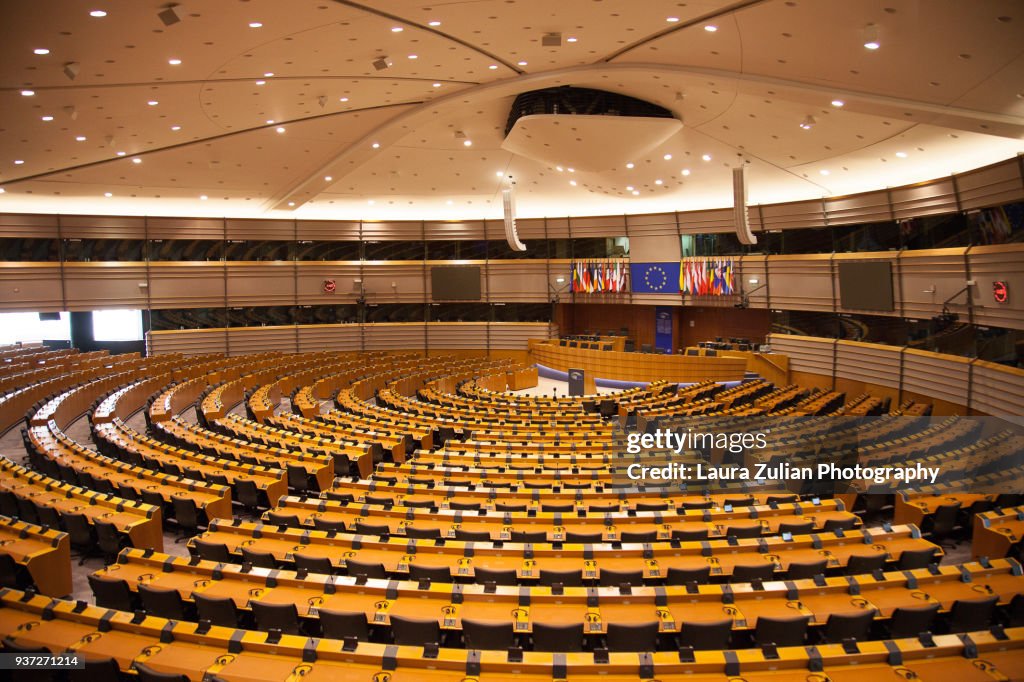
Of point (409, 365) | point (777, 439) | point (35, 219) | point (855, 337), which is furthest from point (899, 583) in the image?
point (35, 219)

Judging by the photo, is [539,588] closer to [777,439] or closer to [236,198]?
[777,439]

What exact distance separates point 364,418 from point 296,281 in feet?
51.8

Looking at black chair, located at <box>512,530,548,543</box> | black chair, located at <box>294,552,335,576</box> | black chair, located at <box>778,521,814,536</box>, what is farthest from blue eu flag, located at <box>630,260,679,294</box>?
black chair, located at <box>294,552,335,576</box>

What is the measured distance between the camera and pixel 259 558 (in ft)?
24.3

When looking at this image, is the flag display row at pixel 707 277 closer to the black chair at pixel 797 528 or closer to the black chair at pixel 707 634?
the black chair at pixel 797 528

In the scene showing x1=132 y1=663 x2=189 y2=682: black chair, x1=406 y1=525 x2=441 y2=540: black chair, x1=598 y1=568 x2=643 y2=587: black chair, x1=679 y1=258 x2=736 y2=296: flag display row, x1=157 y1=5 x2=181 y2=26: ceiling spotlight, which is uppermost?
x1=157 y1=5 x2=181 y2=26: ceiling spotlight

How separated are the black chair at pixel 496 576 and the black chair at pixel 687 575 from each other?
1613mm

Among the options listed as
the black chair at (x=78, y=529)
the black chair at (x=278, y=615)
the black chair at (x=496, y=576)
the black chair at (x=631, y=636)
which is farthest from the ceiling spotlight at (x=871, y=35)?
the black chair at (x=78, y=529)

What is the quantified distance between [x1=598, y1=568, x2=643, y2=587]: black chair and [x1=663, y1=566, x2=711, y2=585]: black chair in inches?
13.7

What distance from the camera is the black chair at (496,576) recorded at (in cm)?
677

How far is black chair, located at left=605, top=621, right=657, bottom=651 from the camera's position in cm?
550

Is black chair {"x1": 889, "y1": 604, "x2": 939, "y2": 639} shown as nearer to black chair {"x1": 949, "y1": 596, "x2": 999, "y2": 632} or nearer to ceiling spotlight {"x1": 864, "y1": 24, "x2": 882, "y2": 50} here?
black chair {"x1": 949, "y1": 596, "x2": 999, "y2": 632}

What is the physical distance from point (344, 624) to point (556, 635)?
74.1 inches

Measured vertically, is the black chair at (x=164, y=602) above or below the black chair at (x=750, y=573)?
above
